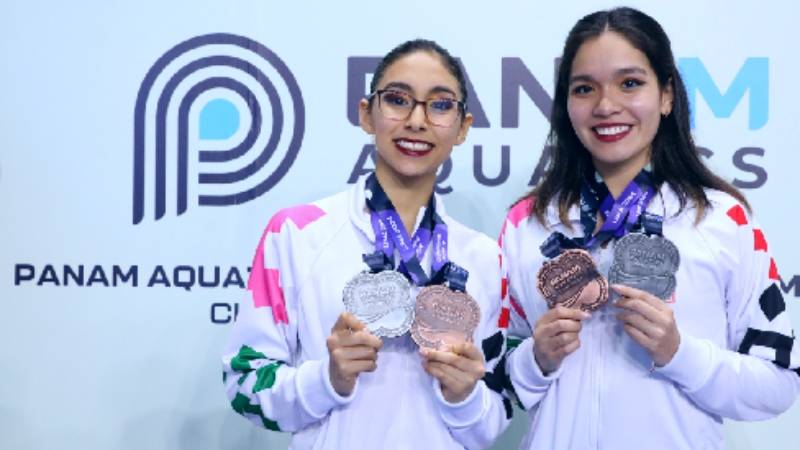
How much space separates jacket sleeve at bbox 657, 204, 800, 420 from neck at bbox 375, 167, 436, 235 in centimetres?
64

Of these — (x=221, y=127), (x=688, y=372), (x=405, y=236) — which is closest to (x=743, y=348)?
→ (x=688, y=372)

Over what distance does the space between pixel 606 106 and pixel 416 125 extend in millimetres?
422

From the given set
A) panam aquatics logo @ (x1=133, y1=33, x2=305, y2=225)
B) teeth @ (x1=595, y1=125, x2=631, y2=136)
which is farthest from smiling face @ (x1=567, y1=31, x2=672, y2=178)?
panam aquatics logo @ (x1=133, y1=33, x2=305, y2=225)

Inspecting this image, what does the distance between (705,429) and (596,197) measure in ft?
1.84

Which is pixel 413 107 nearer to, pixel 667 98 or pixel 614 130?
pixel 614 130

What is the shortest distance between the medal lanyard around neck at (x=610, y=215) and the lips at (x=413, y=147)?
0.33 m

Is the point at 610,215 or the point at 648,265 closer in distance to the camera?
the point at 648,265

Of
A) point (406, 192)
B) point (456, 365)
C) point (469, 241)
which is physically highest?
point (406, 192)

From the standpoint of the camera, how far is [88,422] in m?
2.79

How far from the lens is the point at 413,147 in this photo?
1970mm

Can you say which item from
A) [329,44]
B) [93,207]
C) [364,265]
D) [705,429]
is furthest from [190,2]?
[705,429]

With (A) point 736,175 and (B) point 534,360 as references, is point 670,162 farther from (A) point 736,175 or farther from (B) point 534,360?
(A) point 736,175

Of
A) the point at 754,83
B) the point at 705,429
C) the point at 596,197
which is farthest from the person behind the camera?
the point at 754,83

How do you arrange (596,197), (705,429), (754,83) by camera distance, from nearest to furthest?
1. (705,429)
2. (596,197)
3. (754,83)
